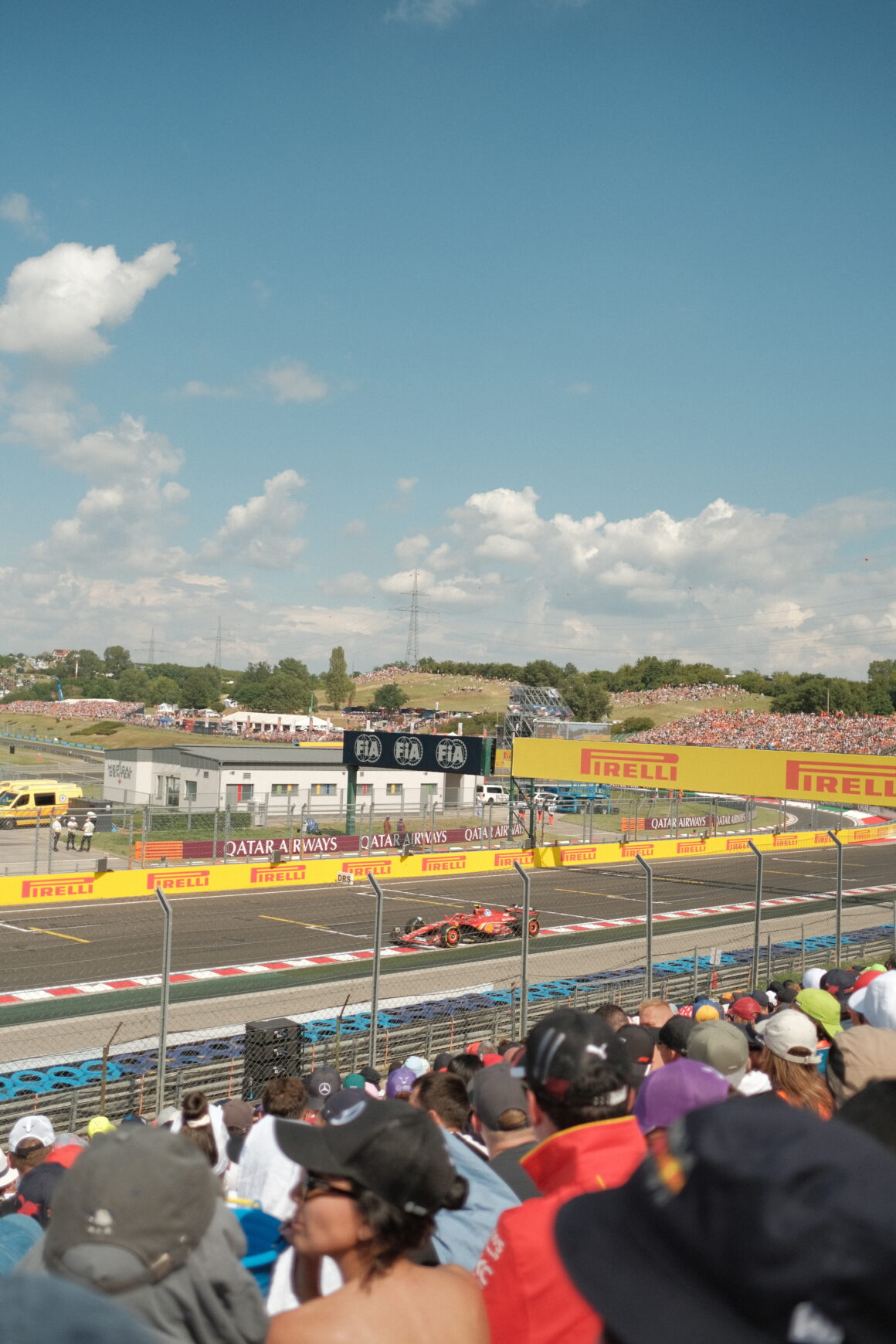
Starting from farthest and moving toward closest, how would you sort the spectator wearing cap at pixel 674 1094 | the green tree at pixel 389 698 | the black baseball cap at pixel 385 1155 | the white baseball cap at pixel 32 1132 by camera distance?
the green tree at pixel 389 698
the white baseball cap at pixel 32 1132
the spectator wearing cap at pixel 674 1094
the black baseball cap at pixel 385 1155

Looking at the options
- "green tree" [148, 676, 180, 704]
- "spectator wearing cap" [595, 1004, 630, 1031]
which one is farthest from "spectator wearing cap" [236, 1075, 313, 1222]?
"green tree" [148, 676, 180, 704]

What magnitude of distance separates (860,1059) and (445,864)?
101 ft

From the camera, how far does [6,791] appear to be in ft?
137

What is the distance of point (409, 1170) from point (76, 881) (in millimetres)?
26454

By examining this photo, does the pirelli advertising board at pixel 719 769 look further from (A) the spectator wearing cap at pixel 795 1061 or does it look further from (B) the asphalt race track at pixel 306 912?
(A) the spectator wearing cap at pixel 795 1061

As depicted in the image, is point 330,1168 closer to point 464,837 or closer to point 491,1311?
point 491,1311

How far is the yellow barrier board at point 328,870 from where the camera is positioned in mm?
26281

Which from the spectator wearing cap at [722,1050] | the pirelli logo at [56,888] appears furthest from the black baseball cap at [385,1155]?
the pirelli logo at [56,888]

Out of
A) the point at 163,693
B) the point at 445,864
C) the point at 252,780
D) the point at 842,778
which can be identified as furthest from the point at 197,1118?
the point at 163,693

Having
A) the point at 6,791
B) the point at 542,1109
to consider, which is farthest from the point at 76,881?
the point at 542,1109

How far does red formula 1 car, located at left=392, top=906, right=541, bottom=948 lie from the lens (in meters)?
22.7

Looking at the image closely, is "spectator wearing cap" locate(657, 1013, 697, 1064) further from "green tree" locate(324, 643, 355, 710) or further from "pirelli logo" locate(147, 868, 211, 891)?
"green tree" locate(324, 643, 355, 710)

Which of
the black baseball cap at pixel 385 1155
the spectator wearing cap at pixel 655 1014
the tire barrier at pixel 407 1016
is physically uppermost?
the black baseball cap at pixel 385 1155

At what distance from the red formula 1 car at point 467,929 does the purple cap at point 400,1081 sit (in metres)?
15.8
